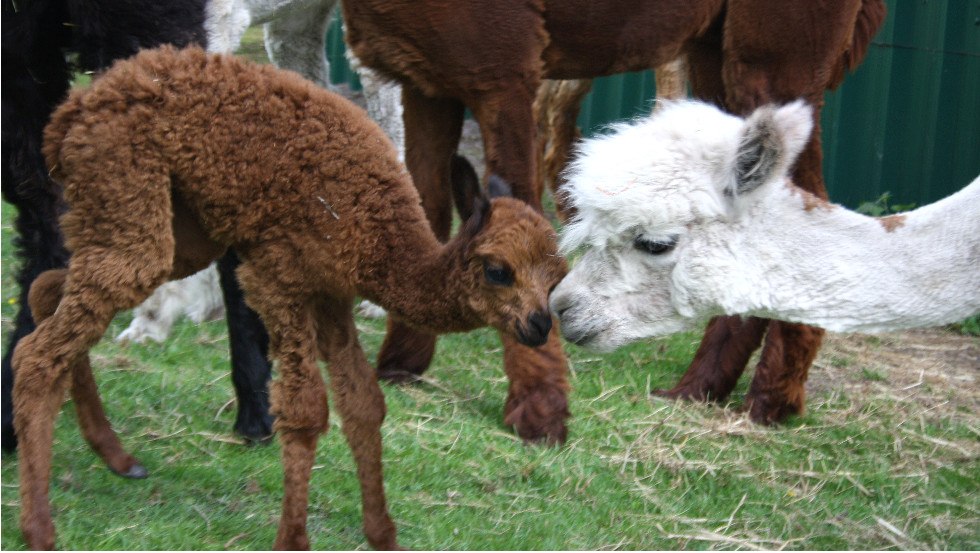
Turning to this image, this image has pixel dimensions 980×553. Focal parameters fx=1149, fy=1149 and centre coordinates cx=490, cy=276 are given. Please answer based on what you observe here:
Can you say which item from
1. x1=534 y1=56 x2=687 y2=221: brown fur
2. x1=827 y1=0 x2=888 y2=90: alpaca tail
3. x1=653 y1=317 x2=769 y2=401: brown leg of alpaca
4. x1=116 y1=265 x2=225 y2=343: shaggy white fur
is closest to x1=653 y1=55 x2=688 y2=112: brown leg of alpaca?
x1=534 y1=56 x2=687 y2=221: brown fur

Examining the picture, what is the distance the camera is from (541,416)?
432 cm

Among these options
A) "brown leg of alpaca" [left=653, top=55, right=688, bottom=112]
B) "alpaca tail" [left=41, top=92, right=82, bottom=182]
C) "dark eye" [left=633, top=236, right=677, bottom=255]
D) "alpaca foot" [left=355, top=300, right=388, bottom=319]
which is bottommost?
"alpaca foot" [left=355, top=300, right=388, bottom=319]

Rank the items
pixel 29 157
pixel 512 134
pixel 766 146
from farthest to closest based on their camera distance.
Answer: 1. pixel 512 134
2. pixel 29 157
3. pixel 766 146

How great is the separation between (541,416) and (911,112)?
4321 millimetres

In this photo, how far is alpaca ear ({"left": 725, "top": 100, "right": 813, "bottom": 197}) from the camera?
2926mm

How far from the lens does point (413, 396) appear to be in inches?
186

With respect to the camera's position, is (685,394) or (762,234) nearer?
(762,234)

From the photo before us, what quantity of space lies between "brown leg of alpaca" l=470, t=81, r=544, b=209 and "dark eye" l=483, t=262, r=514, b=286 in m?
1.23

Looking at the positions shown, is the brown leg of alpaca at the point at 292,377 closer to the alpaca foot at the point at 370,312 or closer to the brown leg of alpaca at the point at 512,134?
the brown leg of alpaca at the point at 512,134

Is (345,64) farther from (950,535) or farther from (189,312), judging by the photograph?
(950,535)

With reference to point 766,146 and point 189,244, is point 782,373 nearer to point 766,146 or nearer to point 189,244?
point 766,146

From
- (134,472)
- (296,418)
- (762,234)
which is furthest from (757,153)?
(134,472)

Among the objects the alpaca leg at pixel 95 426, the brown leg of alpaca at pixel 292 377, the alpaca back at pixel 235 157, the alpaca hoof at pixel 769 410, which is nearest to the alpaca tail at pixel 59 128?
the alpaca back at pixel 235 157

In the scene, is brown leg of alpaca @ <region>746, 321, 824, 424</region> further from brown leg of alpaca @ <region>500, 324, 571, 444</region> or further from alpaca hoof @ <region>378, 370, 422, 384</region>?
alpaca hoof @ <region>378, 370, 422, 384</region>
